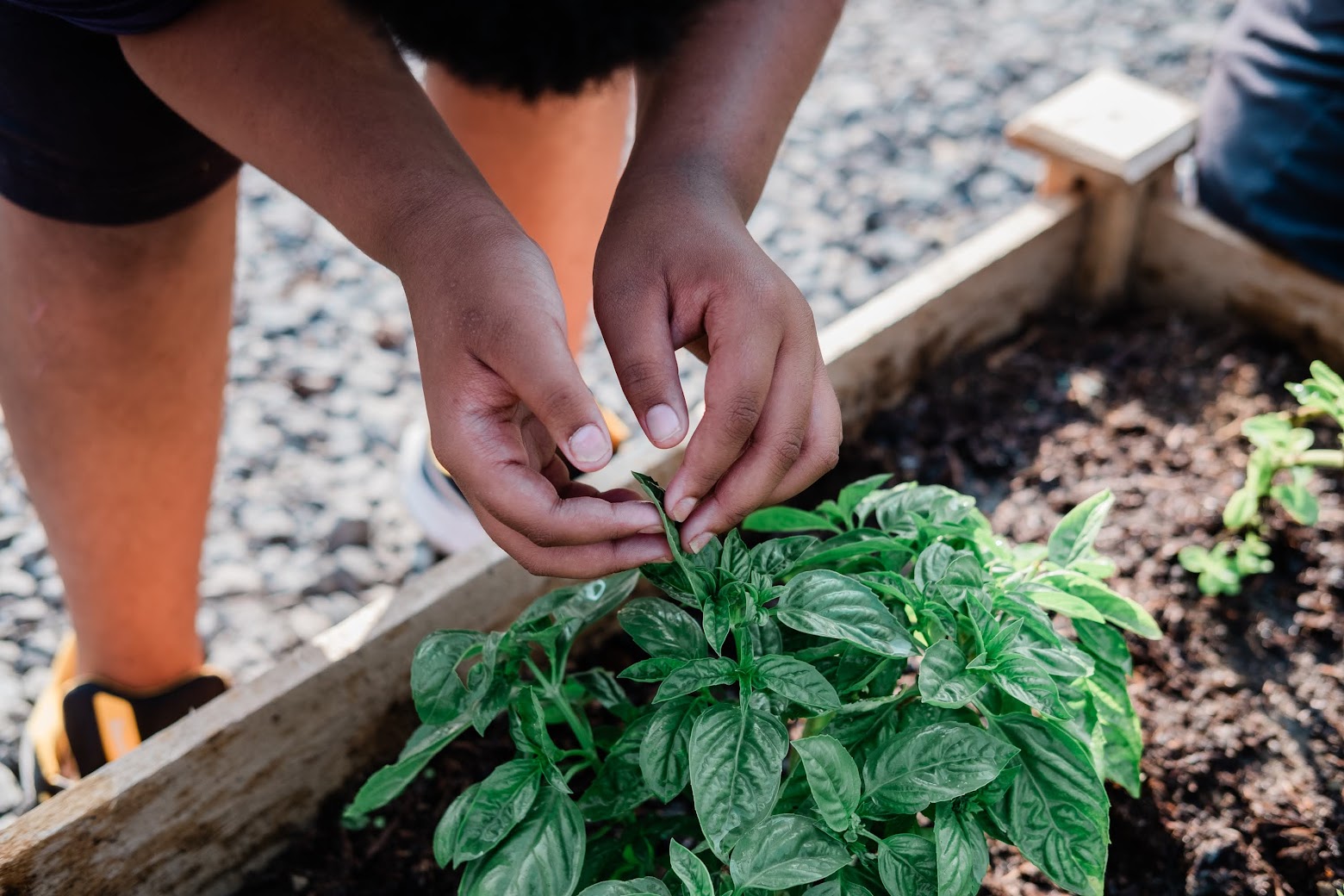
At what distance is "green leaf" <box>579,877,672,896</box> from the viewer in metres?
0.77

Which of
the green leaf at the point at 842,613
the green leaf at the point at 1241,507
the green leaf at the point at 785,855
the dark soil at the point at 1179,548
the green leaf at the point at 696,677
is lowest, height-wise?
the dark soil at the point at 1179,548

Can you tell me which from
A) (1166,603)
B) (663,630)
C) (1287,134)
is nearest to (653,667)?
(663,630)

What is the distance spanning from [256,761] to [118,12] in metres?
0.68

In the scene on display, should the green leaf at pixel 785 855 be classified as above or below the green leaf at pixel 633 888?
above

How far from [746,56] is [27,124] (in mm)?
655

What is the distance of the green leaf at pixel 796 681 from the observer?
744 millimetres

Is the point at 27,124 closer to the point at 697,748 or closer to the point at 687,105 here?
the point at 687,105

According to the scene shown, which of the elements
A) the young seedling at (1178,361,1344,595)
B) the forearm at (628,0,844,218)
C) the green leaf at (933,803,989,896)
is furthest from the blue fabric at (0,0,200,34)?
the young seedling at (1178,361,1344,595)

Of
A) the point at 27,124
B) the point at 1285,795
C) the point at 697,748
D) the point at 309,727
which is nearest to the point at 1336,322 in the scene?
the point at 1285,795

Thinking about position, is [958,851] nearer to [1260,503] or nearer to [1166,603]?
[1166,603]

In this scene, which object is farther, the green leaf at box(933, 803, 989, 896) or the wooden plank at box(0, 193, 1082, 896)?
the wooden plank at box(0, 193, 1082, 896)

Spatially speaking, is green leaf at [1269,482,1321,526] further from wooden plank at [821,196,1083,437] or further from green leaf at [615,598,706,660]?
green leaf at [615,598,706,660]

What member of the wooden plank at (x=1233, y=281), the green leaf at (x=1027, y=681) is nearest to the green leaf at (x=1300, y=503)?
the wooden plank at (x=1233, y=281)

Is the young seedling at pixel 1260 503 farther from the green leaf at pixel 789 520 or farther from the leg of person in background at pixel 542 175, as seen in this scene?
the leg of person in background at pixel 542 175
